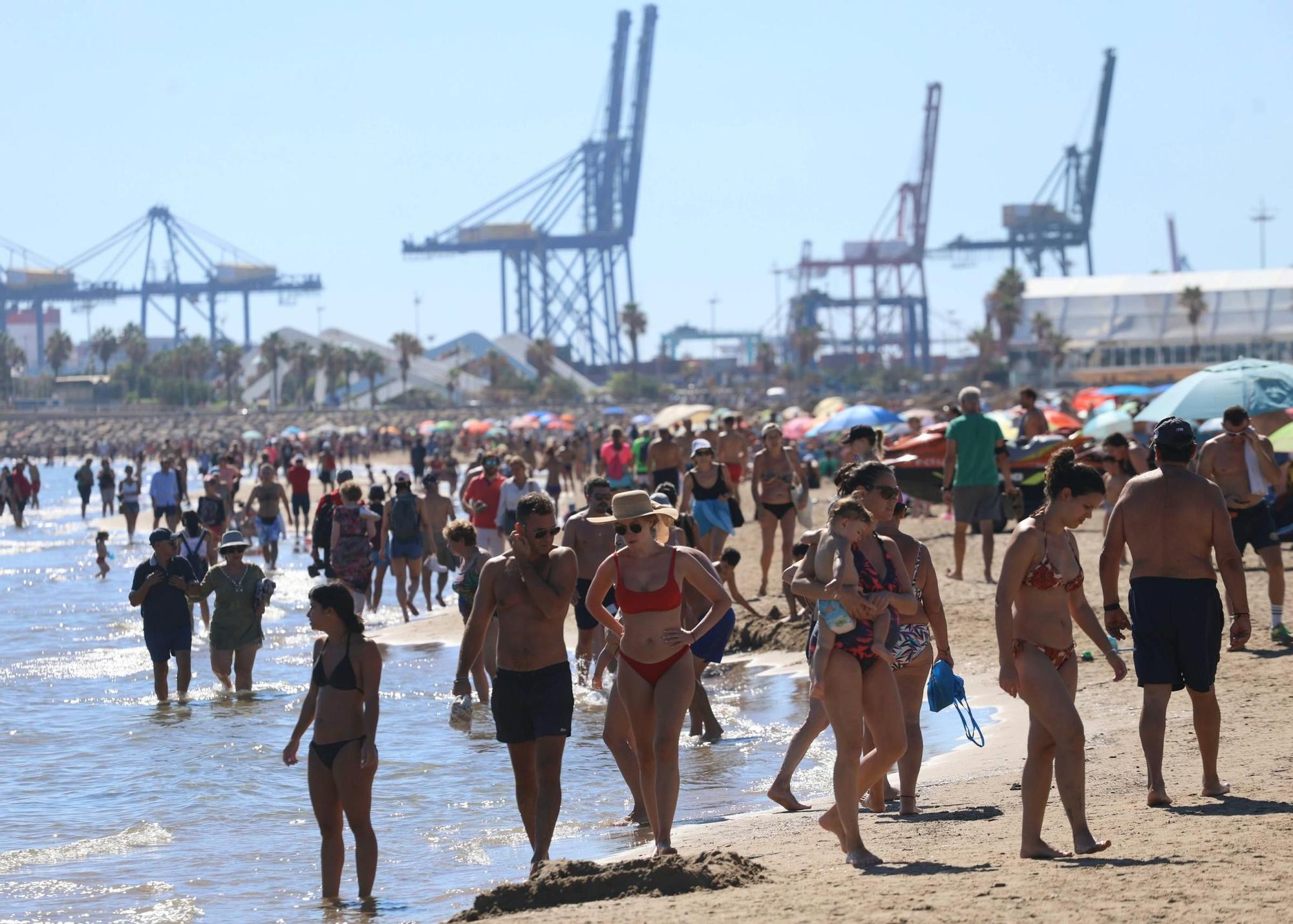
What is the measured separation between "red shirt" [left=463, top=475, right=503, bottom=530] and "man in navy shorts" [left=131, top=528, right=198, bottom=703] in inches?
149

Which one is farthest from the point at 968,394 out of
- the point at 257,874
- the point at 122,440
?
the point at 122,440

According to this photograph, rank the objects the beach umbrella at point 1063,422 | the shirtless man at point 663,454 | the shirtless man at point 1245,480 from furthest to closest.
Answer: the beach umbrella at point 1063,422 → the shirtless man at point 663,454 → the shirtless man at point 1245,480

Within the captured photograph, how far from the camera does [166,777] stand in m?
8.52

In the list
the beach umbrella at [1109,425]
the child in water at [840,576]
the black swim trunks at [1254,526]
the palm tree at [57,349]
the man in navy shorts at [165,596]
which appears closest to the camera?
the child in water at [840,576]

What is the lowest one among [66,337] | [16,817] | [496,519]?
[16,817]

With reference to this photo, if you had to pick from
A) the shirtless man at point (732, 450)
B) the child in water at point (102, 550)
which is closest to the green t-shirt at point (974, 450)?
the shirtless man at point (732, 450)

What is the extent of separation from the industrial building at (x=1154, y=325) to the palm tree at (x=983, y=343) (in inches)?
167

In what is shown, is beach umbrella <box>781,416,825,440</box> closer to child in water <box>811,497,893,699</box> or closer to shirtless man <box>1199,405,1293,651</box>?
shirtless man <box>1199,405,1293,651</box>

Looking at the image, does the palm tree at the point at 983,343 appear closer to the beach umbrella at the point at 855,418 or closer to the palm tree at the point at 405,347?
the palm tree at the point at 405,347

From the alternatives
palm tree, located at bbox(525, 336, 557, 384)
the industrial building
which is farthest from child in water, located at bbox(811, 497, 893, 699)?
palm tree, located at bbox(525, 336, 557, 384)

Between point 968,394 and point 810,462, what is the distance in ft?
54.4

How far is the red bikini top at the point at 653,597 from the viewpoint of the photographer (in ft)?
18.7

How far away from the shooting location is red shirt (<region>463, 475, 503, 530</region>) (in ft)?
43.7

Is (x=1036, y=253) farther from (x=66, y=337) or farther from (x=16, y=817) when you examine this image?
(x=16, y=817)
